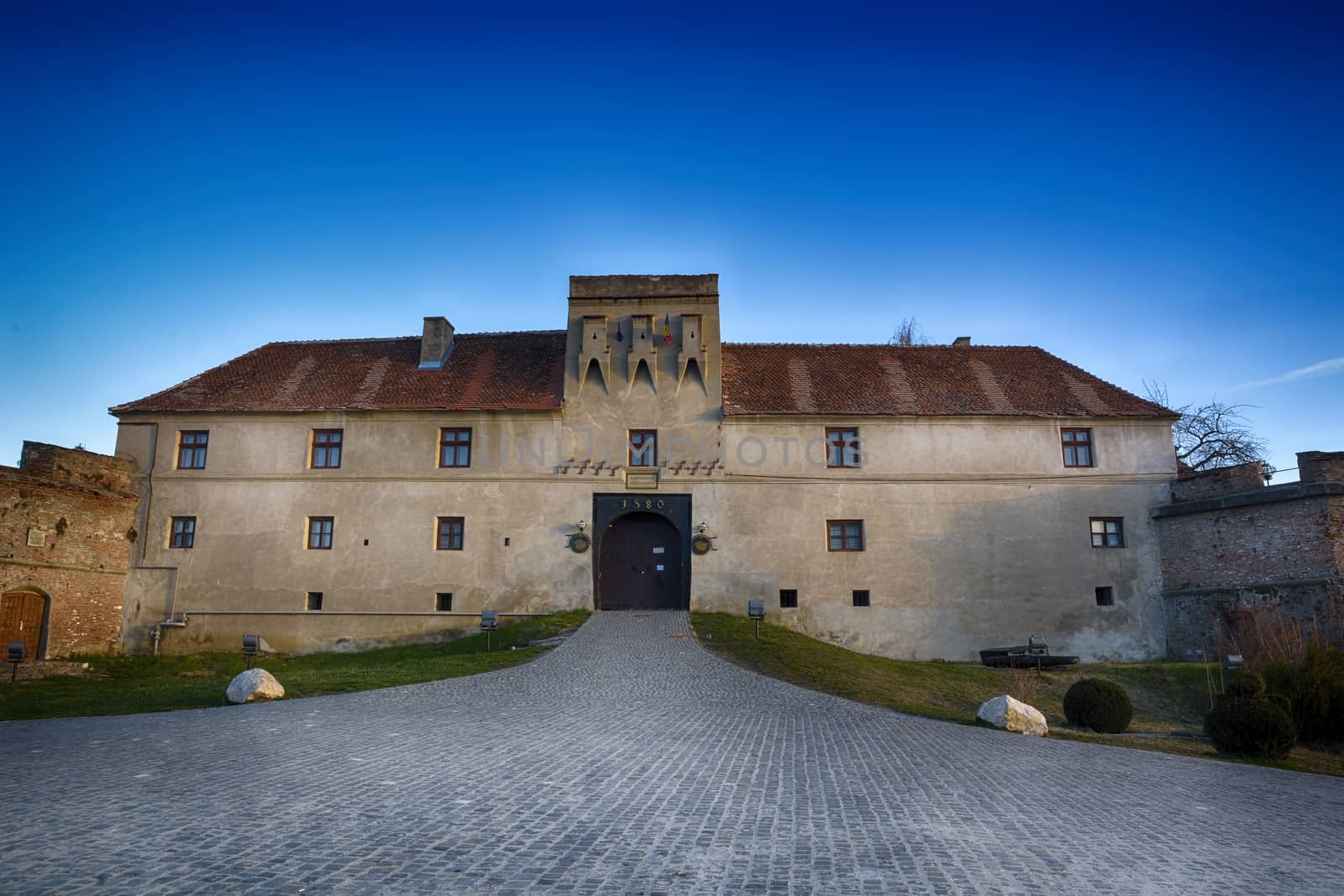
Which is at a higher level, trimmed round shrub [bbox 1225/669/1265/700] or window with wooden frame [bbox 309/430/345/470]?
window with wooden frame [bbox 309/430/345/470]

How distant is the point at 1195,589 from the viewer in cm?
2572

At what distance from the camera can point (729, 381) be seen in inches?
1152

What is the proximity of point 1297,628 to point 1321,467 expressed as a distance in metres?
5.42

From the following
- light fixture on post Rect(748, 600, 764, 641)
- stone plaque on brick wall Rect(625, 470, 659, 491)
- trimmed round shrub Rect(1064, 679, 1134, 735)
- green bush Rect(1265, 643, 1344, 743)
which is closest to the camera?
trimmed round shrub Rect(1064, 679, 1134, 735)

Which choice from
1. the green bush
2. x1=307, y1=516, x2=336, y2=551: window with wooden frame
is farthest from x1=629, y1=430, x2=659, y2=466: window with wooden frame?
the green bush

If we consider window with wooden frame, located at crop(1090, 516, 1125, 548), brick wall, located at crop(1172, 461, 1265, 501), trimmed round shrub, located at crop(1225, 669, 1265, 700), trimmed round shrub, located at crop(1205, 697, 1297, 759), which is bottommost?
trimmed round shrub, located at crop(1205, 697, 1297, 759)

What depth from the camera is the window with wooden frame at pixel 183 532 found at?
27.4 meters

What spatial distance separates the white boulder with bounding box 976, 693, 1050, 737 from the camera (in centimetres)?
1439

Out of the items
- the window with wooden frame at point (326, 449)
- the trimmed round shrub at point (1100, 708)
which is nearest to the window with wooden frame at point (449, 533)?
the window with wooden frame at point (326, 449)

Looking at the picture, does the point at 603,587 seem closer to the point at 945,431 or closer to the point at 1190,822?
the point at 945,431

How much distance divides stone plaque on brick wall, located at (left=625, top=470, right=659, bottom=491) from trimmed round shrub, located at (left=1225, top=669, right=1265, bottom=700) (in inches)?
642

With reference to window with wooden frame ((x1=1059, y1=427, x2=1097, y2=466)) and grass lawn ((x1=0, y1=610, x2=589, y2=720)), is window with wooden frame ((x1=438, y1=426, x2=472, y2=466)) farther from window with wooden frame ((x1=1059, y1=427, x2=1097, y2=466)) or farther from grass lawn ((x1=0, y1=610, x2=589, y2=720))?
window with wooden frame ((x1=1059, y1=427, x2=1097, y2=466))

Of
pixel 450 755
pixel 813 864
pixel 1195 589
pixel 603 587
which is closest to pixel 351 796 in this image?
pixel 450 755

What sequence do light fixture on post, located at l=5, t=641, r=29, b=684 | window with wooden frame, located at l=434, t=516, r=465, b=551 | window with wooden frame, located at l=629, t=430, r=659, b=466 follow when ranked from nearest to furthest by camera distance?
light fixture on post, located at l=5, t=641, r=29, b=684 → window with wooden frame, located at l=434, t=516, r=465, b=551 → window with wooden frame, located at l=629, t=430, r=659, b=466
